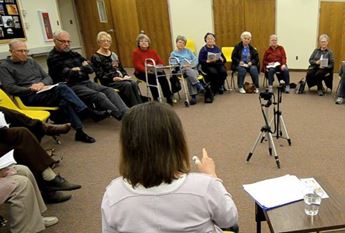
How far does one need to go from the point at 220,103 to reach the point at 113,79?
1.70 m

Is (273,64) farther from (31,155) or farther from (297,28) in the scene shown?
(31,155)

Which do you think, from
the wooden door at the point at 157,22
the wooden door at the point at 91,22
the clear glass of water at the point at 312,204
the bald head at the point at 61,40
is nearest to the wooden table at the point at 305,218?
the clear glass of water at the point at 312,204

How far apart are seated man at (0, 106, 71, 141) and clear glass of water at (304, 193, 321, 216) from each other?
2384 millimetres

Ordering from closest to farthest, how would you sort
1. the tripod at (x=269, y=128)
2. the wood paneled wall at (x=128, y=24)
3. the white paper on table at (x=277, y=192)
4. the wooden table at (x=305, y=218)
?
the wooden table at (x=305, y=218) → the white paper on table at (x=277, y=192) → the tripod at (x=269, y=128) → the wood paneled wall at (x=128, y=24)

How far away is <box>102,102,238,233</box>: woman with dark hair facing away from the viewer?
0.92 m

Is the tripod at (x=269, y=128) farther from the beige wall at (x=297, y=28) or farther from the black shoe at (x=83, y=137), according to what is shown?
the beige wall at (x=297, y=28)

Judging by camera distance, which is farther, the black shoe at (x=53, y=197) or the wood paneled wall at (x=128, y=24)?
the wood paneled wall at (x=128, y=24)

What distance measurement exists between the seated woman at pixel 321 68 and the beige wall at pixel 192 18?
2625 mm

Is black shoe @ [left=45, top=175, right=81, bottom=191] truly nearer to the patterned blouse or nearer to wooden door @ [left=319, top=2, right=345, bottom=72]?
the patterned blouse

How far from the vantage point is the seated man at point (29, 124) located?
2.77 metres

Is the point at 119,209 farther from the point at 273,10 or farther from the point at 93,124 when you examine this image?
the point at 273,10

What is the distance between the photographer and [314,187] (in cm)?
153

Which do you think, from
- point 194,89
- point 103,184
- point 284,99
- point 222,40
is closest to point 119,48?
point 222,40

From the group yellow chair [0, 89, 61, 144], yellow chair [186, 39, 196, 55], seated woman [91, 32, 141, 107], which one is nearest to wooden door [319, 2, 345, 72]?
yellow chair [186, 39, 196, 55]
